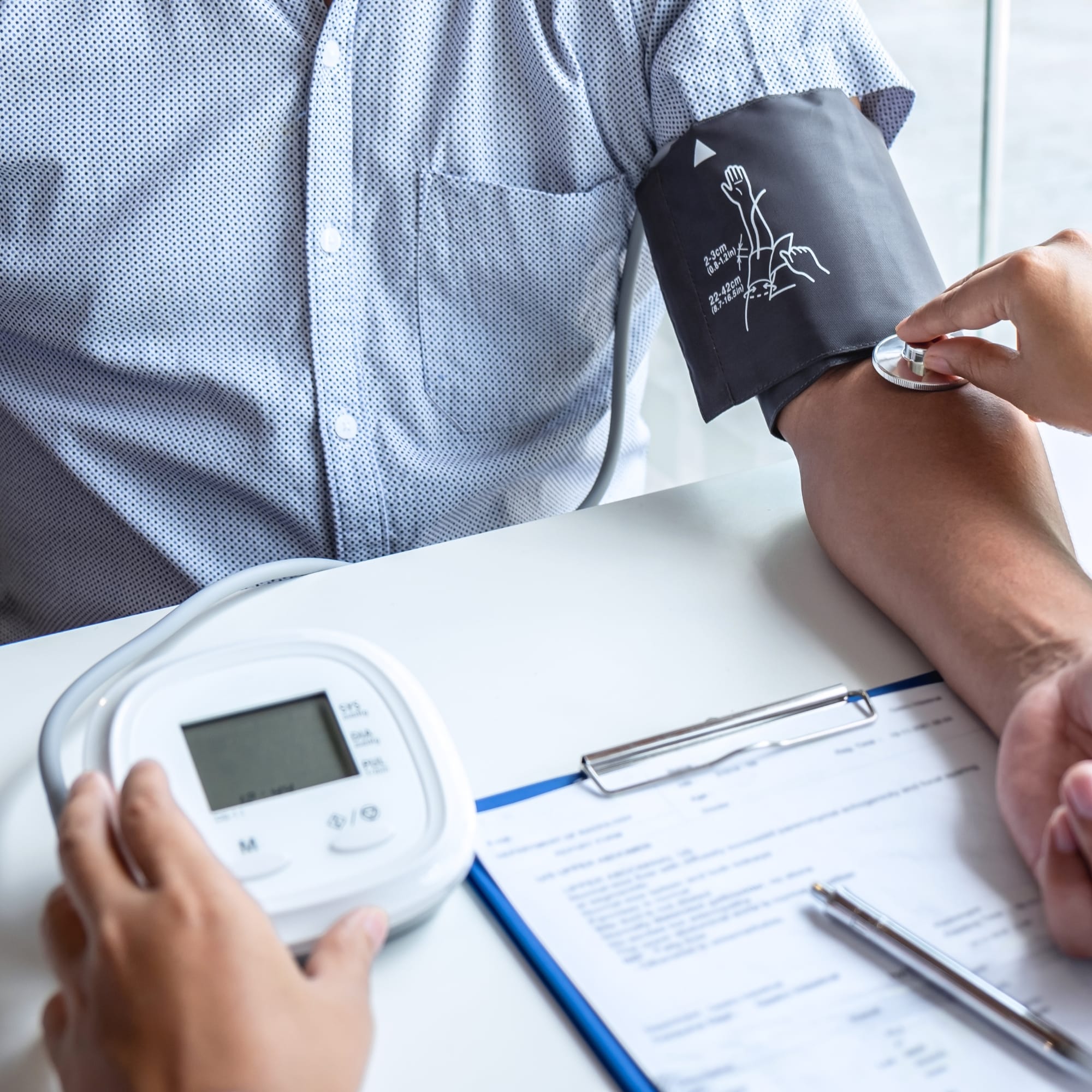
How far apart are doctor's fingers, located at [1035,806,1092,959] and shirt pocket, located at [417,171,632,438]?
1.94 ft

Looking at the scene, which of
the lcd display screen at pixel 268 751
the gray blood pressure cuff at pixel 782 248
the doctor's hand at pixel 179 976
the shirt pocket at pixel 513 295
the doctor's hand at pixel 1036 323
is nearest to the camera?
the doctor's hand at pixel 179 976

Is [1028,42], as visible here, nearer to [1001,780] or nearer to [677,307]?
[677,307]

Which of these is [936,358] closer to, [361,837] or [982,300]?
[982,300]

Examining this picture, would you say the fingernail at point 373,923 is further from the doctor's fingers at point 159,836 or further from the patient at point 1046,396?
the patient at point 1046,396

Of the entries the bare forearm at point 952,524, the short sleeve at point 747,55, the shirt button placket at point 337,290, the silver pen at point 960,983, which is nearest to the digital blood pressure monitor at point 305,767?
the silver pen at point 960,983

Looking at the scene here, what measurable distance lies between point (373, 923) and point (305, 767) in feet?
0.27

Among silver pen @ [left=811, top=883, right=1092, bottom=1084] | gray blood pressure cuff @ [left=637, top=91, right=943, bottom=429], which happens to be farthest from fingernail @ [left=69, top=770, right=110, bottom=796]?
gray blood pressure cuff @ [left=637, top=91, right=943, bottom=429]

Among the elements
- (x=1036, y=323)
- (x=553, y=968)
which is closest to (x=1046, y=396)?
(x=1036, y=323)

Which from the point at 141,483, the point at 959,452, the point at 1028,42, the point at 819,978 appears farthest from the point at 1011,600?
the point at 1028,42

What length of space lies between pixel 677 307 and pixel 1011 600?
349 millimetres

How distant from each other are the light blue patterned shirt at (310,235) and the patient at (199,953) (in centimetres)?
49

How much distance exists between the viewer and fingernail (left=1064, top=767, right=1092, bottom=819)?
44cm

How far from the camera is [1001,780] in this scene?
0.50 metres

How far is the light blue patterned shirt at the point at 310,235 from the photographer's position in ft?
2.69
